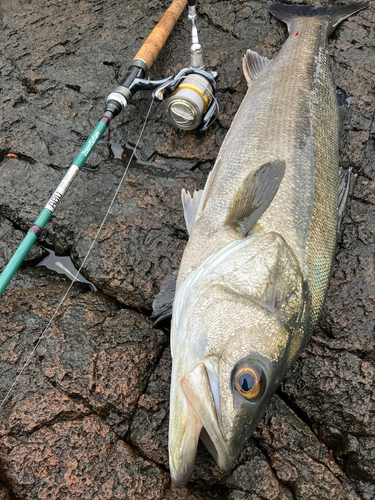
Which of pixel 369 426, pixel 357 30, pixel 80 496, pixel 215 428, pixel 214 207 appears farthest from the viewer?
pixel 357 30

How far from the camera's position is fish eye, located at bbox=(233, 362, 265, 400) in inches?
79.2

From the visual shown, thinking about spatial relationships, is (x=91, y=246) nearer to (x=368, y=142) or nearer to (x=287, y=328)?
(x=287, y=328)

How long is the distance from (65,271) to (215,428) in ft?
6.87

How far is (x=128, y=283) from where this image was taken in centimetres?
317

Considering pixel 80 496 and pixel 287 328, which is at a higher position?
pixel 287 328

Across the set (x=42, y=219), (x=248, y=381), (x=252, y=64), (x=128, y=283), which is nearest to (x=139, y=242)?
(x=128, y=283)

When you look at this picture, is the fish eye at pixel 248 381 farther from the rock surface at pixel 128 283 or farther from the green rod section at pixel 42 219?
the green rod section at pixel 42 219

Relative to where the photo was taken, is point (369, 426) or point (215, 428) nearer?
point (215, 428)

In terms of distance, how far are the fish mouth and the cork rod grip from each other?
3379 mm

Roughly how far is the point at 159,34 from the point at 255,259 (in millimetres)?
3192

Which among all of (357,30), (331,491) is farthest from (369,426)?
(357,30)

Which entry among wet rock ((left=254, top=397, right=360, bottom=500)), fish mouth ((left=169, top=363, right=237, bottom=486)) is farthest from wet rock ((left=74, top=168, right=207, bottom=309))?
wet rock ((left=254, top=397, right=360, bottom=500))

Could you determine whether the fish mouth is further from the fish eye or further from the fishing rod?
the fishing rod

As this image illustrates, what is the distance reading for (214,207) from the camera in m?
2.97
